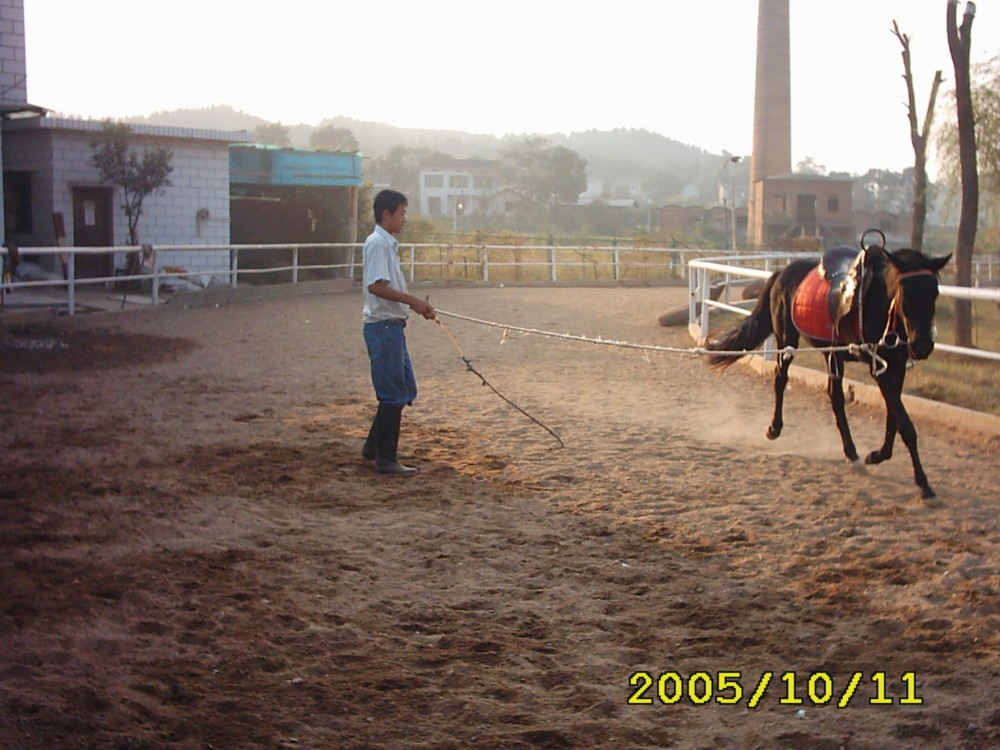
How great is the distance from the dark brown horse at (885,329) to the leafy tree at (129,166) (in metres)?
19.3

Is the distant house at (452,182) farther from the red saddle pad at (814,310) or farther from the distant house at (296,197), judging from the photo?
the red saddle pad at (814,310)

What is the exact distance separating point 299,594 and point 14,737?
5.21 feet

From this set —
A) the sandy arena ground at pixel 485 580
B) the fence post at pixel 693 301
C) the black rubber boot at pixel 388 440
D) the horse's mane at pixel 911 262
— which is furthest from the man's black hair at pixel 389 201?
the fence post at pixel 693 301

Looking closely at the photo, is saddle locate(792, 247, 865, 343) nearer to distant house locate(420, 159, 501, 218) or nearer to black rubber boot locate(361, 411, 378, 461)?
black rubber boot locate(361, 411, 378, 461)

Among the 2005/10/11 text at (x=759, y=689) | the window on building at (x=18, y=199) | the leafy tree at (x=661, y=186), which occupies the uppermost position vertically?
the leafy tree at (x=661, y=186)

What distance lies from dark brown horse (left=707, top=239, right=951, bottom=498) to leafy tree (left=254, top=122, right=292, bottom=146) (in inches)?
4928

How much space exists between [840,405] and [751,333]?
133cm

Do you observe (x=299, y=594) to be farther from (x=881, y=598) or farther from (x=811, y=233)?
(x=811, y=233)

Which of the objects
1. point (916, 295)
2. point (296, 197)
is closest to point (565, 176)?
point (296, 197)

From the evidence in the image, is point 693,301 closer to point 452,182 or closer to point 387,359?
point 387,359

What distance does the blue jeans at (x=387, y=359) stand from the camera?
23.1 feet

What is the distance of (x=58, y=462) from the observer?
707 centimetres

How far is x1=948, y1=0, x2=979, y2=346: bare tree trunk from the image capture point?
14.4 meters

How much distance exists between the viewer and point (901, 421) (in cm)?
667
